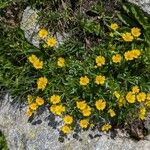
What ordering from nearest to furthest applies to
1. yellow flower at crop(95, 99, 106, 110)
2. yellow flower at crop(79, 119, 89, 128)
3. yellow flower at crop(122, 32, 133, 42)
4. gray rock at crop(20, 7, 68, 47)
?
yellow flower at crop(95, 99, 106, 110) < yellow flower at crop(79, 119, 89, 128) < yellow flower at crop(122, 32, 133, 42) < gray rock at crop(20, 7, 68, 47)

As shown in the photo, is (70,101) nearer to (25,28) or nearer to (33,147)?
(33,147)

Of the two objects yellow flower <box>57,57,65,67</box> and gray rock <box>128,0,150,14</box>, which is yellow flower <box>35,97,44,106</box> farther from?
gray rock <box>128,0,150,14</box>

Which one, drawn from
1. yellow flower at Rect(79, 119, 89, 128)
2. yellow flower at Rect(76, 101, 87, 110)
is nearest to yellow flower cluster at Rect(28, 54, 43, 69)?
yellow flower at Rect(76, 101, 87, 110)

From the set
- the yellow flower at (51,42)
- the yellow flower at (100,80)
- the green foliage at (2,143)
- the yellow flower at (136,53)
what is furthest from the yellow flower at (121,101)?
the green foliage at (2,143)

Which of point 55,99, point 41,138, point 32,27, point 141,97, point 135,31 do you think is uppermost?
point 32,27

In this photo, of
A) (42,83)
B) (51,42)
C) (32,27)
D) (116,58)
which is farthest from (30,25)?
(116,58)

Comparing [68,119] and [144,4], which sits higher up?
[144,4]

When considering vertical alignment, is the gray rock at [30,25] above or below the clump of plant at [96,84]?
above

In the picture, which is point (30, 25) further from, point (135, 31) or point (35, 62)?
point (135, 31)

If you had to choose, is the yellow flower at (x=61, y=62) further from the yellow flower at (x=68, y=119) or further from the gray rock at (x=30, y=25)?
the yellow flower at (x=68, y=119)
